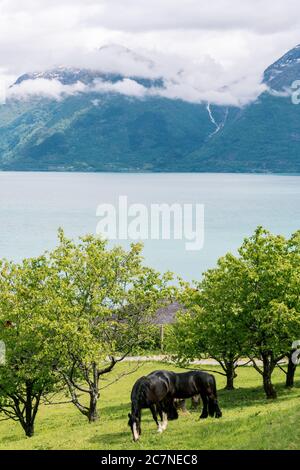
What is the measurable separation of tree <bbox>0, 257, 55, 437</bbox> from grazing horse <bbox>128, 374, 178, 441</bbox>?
25.9 ft

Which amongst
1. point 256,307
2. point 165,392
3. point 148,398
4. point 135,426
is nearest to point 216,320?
point 256,307

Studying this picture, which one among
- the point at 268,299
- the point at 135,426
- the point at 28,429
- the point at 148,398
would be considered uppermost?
the point at 268,299

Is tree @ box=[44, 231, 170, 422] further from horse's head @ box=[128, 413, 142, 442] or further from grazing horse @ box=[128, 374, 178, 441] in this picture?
horse's head @ box=[128, 413, 142, 442]

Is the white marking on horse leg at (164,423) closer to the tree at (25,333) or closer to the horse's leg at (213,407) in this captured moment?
the horse's leg at (213,407)

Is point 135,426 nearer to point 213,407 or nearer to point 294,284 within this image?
point 213,407

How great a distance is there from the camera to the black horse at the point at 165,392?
26.4 m

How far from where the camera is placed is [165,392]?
27125 mm

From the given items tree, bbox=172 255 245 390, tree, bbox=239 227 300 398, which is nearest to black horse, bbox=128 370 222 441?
tree, bbox=239 227 300 398

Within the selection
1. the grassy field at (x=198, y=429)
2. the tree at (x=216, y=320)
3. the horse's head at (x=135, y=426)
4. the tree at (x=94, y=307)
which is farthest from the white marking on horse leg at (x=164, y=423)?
the tree at (x=216, y=320)

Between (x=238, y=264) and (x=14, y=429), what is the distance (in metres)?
18.2

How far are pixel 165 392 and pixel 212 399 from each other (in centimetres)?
278

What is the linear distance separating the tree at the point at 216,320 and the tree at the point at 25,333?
8.48 meters
